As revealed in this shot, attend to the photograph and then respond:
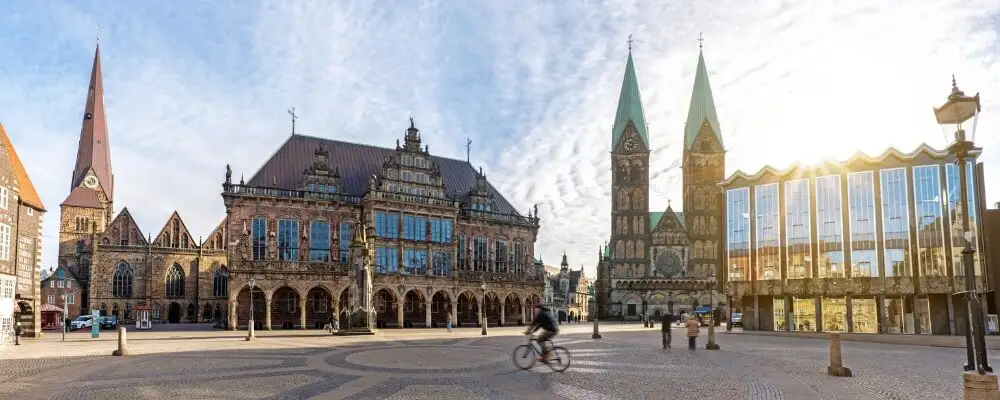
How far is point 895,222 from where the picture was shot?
147ft

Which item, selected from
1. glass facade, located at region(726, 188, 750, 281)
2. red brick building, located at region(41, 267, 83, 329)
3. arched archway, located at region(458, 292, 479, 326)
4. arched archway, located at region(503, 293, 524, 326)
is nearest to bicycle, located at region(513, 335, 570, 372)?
glass facade, located at region(726, 188, 750, 281)

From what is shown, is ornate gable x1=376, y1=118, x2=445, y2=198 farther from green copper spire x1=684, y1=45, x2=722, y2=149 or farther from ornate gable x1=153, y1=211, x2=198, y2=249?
green copper spire x1=684, y1=45, x2=722, y2=149

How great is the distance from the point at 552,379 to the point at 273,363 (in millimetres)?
8289

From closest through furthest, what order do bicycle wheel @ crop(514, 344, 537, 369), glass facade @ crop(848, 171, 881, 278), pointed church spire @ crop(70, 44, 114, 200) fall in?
1. bicycle wheel @ crop(514, 344, 537, 369)
2. glass facade @ crop(848, 171, 881, 278)
3. pointed church spire @ crop(70, 44, 114, 200)

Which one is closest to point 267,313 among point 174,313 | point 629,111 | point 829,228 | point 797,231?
point 174,313

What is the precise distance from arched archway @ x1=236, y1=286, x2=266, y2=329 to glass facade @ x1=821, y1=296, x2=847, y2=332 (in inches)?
1565

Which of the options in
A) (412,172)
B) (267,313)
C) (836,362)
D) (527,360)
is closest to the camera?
(836,362)

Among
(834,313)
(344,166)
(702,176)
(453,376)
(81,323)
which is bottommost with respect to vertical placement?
(81,323)

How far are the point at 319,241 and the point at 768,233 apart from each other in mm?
33841

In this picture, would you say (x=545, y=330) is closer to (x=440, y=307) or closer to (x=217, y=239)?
(x=440, y=307)

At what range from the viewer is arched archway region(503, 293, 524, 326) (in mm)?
65000

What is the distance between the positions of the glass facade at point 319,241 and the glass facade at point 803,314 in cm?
3471

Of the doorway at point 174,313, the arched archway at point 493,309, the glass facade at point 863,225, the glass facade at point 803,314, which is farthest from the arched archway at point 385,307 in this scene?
the doorway at point 174,313

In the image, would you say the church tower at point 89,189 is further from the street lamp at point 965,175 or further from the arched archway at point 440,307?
the street lamp at point 965,175
